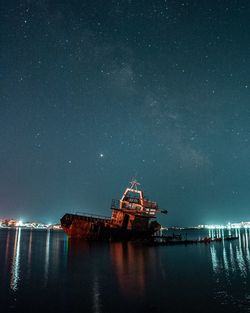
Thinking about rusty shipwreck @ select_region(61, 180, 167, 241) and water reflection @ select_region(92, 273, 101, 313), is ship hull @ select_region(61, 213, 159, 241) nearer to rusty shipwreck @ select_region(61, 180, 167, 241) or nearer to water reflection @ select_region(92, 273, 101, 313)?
rusty shipwreck @ select_region(61, 180, 167, 241)

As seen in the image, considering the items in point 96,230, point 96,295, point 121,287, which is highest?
point 96,230

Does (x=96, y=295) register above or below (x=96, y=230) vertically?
below

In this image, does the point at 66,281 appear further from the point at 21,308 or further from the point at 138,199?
the point at 138,199

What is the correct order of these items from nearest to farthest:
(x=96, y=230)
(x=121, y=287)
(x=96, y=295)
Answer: (x=96, y=295) → (x=121, y=287) → (x=96, y=230)

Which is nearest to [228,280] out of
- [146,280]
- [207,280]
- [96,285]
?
[207,280]

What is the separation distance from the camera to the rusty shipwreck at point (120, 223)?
63406 millimetres

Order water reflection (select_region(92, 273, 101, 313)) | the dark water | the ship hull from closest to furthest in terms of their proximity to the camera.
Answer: water reflection (select_region(92, 273, 101, 313)) → the dark water → the ship hull

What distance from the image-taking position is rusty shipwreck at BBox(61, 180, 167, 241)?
63406 mm

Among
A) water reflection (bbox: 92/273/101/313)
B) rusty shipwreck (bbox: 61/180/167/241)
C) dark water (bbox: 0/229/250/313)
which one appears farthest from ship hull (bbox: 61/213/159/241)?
water reflection (bbox: 92/273/101/313)

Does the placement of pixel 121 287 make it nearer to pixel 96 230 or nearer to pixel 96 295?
pixel 96 295

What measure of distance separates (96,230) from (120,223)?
227 inches

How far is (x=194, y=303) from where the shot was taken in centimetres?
2138

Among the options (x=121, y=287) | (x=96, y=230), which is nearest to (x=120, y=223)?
(x=96, y=230)

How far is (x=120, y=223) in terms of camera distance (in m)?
64.8
